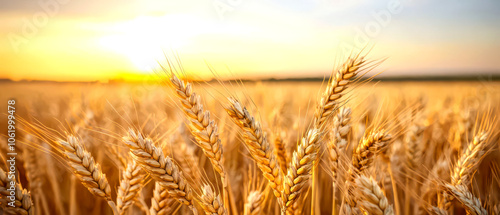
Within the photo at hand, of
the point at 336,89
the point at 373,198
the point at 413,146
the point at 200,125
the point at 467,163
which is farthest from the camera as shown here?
the point at 413,146

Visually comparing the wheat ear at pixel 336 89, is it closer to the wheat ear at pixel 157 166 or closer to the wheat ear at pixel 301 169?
the wheat ear at pixel 301 169

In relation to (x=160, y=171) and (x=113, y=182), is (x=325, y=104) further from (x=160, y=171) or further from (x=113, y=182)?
(x=113, y=182)

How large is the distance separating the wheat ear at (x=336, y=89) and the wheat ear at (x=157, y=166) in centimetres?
50

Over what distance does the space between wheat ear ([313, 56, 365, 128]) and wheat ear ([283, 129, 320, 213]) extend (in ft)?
0.37

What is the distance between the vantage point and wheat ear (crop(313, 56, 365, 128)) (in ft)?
3.46

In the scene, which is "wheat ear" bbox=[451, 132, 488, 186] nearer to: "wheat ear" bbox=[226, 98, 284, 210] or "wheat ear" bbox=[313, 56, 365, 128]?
"wheat ear" bbox=[313, 56, 365, 128]

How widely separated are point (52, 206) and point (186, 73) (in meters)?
1.69

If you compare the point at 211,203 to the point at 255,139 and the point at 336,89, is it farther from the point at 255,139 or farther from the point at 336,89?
the point at 336,89

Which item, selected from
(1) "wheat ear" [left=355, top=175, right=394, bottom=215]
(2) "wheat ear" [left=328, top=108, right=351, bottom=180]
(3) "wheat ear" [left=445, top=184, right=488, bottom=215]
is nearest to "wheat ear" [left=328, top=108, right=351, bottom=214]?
(2) "wheat ear" [left=328, top=108, right=351, bottom=180]

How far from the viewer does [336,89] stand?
1096 millimetres

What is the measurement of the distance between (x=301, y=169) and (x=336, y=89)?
0.36 meters

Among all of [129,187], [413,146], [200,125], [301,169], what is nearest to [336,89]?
[301,169]

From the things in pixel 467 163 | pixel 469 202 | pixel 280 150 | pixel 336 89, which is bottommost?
pixel 469 202

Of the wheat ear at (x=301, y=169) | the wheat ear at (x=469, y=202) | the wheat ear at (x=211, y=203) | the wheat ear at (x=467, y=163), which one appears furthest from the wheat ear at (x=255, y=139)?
the wheat ear at (x=467, y=163)
